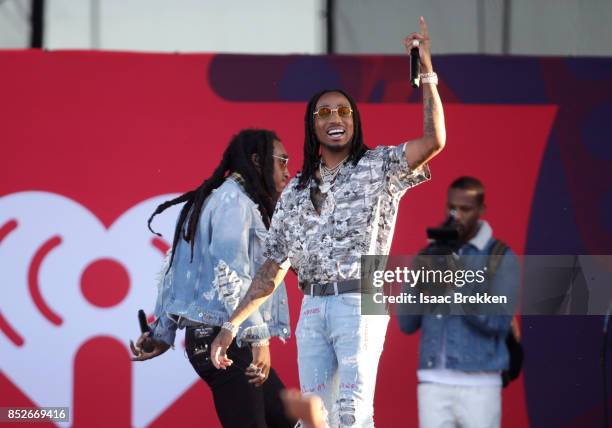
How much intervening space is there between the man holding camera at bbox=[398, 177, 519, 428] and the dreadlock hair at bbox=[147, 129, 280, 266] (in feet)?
2.87

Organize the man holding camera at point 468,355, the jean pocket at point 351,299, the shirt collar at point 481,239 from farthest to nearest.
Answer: the shirt collar at point 481,239 → the man holding camera at point 468,355 → the jean pocket at point 351,299

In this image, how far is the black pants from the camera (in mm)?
5164

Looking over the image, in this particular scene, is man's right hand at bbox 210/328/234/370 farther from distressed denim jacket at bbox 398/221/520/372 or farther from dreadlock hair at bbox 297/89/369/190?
distressed denim jacket at bbox 398/221/520/372

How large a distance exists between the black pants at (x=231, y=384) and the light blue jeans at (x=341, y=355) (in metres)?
0.56

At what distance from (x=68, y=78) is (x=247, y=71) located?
1.00m

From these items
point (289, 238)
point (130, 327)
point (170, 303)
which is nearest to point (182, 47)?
point (130, 327)

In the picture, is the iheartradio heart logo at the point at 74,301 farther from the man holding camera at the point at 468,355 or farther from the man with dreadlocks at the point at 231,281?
the man holding camera at the point at 468,355

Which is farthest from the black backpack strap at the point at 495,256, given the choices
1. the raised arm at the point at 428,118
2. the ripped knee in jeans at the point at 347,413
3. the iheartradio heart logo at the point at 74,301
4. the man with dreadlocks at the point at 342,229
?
the iheartradio heart logo at the point at 74,301

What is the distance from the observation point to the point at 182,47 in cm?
703

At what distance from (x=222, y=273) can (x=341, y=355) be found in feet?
3.03

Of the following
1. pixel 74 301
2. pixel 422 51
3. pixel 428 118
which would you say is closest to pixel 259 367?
pixel 428 118

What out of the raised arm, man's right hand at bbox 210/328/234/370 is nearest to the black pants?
man's right hand at bbox 210/328/234/370

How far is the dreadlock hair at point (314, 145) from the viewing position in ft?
15.6

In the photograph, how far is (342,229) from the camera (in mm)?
4613
